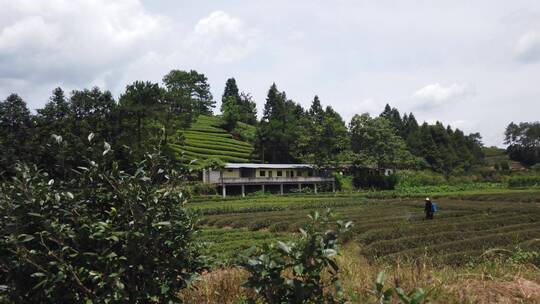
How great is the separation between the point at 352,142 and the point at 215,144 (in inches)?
946

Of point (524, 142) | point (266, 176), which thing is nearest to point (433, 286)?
point (266, 176)

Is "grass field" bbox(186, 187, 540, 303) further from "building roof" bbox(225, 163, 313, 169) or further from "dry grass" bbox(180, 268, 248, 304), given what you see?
"building roof" bbox(225, 163, 313, 169)

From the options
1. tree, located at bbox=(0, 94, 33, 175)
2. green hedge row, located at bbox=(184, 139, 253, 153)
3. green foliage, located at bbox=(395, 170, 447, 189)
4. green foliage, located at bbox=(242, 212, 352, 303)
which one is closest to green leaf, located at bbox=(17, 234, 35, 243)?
green foliage, located at bbox=(242, 212, 352, 303)

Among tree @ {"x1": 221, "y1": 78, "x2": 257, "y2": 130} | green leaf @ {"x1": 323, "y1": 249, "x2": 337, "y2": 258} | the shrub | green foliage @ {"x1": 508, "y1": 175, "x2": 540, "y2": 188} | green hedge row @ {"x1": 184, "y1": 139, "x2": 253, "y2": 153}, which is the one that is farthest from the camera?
tree @ {"x1": 221, "y1": 78, "x2": 257, "y2": 130}

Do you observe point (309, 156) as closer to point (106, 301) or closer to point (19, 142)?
point (19, 142)

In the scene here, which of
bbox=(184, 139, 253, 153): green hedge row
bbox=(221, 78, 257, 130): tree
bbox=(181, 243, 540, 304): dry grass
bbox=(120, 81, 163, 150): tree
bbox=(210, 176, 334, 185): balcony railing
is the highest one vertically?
bbox=(221, 78, 257, 130): tree

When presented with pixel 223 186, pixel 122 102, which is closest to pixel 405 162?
pixel 223 186

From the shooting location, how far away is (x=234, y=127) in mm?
97875

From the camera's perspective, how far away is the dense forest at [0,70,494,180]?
41.8 metres

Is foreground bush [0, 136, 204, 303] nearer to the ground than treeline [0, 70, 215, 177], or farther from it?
nearer to the ground

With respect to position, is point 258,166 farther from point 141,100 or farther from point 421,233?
point 421,233

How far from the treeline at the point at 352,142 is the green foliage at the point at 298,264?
65.6 m

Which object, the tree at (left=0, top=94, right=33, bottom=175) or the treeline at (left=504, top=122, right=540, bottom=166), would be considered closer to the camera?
the tree at (left=0, top=94, right=33, bottom=175)

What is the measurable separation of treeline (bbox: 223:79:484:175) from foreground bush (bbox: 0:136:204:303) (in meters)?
65.3
